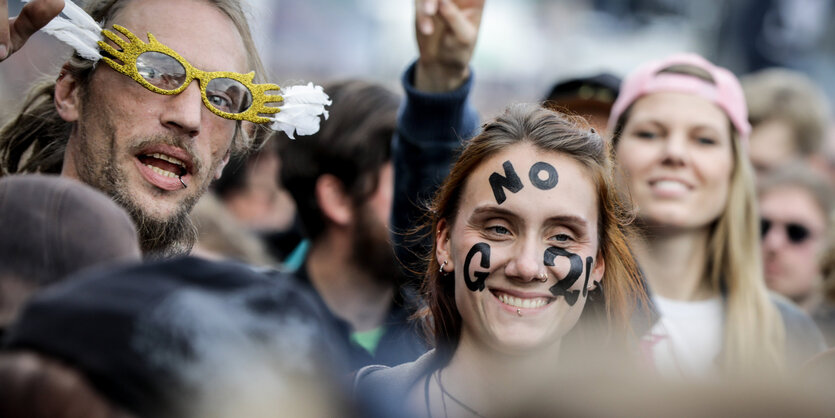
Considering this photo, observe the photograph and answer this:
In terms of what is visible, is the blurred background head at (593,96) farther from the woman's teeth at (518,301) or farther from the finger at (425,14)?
the woman's teeth at (518,301)

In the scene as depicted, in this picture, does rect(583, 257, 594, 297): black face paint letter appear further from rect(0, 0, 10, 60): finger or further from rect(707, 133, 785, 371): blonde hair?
rect(0, 0, 10, 60): finger

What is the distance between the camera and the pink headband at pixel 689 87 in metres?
3.73

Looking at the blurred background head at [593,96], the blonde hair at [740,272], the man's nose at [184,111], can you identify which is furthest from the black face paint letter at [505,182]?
the blurred background head at [593,96]

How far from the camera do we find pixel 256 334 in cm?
147

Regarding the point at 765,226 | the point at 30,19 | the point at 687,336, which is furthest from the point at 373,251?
the point at 765,226

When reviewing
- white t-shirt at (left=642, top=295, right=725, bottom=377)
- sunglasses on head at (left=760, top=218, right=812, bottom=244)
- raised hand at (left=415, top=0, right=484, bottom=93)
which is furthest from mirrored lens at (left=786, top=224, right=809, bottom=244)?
raised hand at (left=415, top=0, right=484, bottom=93)

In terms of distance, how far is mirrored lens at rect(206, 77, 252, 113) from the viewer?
2531mm

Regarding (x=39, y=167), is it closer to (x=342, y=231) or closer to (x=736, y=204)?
(x=342, y=231)

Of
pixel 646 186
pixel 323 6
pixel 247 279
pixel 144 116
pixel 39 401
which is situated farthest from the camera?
pixel 323 6

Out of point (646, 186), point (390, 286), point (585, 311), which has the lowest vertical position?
point (390, 286)

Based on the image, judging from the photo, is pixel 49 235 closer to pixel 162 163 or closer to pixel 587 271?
pixel 162 163

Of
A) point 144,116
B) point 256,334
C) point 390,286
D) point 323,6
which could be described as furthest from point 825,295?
point 323,6

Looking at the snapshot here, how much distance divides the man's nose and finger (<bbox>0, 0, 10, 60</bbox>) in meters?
0.43

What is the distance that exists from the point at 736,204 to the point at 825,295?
118 centimetres
